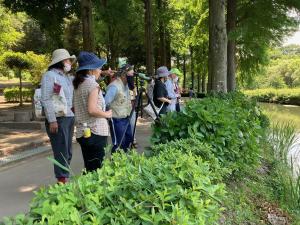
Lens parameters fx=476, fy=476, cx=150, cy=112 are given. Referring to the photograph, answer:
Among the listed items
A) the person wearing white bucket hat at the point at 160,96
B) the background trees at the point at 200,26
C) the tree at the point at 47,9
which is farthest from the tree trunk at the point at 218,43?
the tree at the point at 47,9

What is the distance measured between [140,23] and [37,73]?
7.70m

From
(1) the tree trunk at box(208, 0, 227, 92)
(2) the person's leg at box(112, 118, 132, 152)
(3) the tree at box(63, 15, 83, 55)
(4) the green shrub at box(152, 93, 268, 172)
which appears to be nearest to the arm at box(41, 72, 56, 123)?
(4) the green shrub at box(152, 93, 268, 172)

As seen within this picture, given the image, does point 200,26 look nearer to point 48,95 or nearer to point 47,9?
point 47,9

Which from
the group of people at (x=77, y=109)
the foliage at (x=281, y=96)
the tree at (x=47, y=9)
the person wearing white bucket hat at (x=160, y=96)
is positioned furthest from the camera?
the foliage at (x=281, y=96)

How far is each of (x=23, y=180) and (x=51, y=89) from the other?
6.53 feet

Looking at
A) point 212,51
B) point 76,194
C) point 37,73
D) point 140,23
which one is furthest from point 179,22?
point 76,194

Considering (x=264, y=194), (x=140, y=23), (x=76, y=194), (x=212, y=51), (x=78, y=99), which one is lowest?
(x=264, y=194)

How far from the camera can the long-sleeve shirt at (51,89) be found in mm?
5508

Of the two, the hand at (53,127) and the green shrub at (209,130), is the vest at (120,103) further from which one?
the hand at (53,127)

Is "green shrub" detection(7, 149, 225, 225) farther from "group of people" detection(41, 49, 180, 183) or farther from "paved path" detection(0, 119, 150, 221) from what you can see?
"paved path" detection(0, 119, 150, 221)

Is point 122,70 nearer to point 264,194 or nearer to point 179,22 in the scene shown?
point 264,194

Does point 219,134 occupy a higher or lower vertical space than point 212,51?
lower

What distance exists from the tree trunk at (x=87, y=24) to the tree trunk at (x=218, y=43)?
337 centimetres

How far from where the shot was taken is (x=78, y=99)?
5.48 meters
